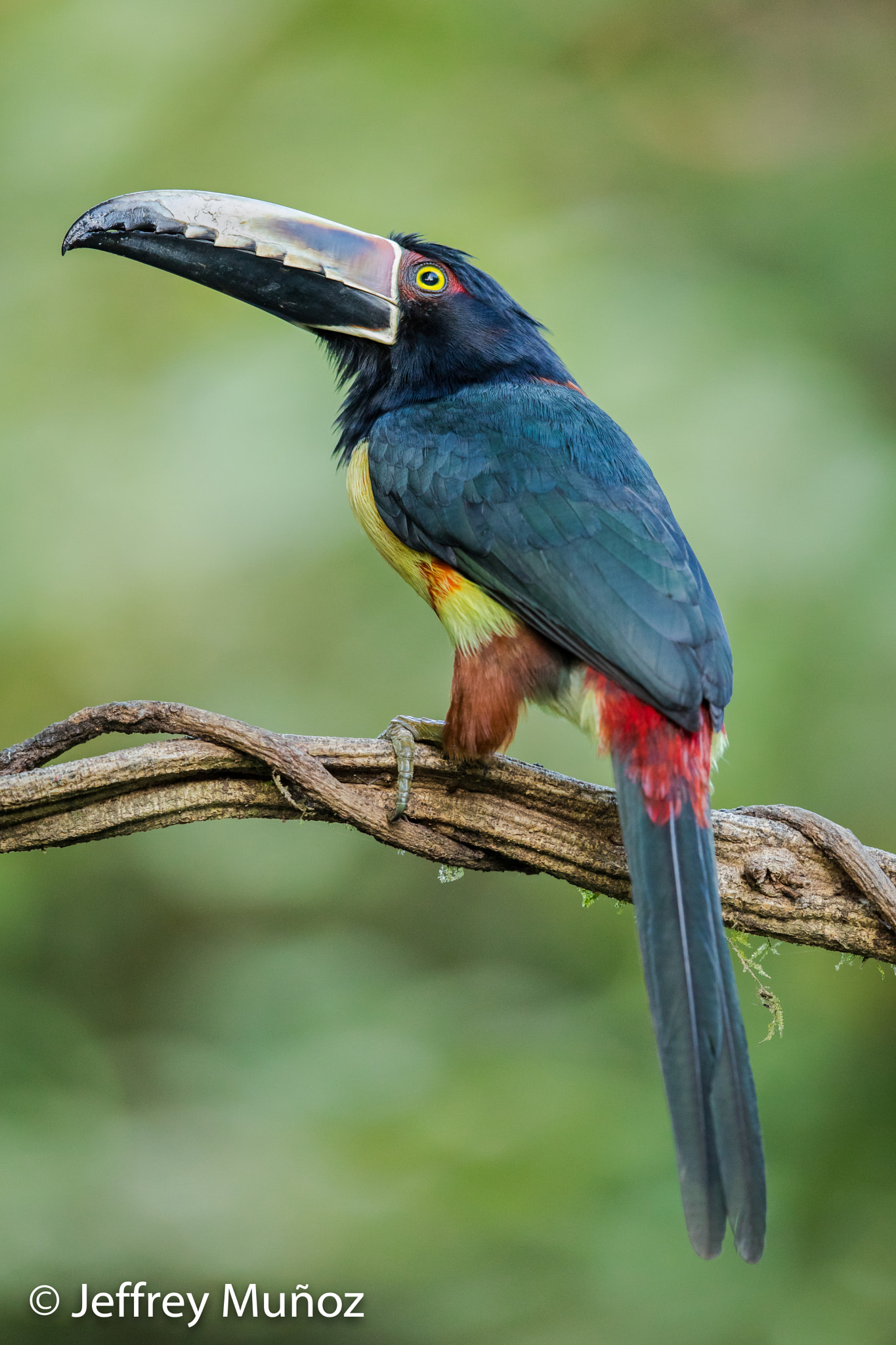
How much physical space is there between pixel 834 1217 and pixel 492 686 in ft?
7.01

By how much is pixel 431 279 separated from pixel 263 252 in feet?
1.41

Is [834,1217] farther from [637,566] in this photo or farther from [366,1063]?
[637,566]

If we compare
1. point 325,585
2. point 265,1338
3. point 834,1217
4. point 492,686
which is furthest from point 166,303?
point 834,1217

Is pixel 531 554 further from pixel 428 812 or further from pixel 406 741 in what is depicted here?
pixel 428 812

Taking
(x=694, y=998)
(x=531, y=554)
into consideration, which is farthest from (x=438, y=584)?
(x=694, y=998)

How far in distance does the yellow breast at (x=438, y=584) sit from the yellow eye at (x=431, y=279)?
460mm

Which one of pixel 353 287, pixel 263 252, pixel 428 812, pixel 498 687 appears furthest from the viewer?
pixel 353 287

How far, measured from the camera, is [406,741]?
2.36 metres

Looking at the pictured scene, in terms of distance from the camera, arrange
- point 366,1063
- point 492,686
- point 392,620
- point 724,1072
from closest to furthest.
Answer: point 724,1072 → point 492,686 → point 366,1063 → point 392,620

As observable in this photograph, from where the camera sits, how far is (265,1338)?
11.1 ft

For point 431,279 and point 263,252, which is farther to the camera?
point 431,279

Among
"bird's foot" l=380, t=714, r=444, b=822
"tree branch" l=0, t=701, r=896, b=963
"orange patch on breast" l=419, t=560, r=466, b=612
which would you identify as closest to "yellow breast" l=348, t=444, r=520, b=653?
"orange patch on breast" l=419, t=560, r=466, b=612

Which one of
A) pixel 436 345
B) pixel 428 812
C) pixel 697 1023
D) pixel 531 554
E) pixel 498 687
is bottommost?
pixel 697 1023

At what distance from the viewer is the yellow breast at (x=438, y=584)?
2.55m
